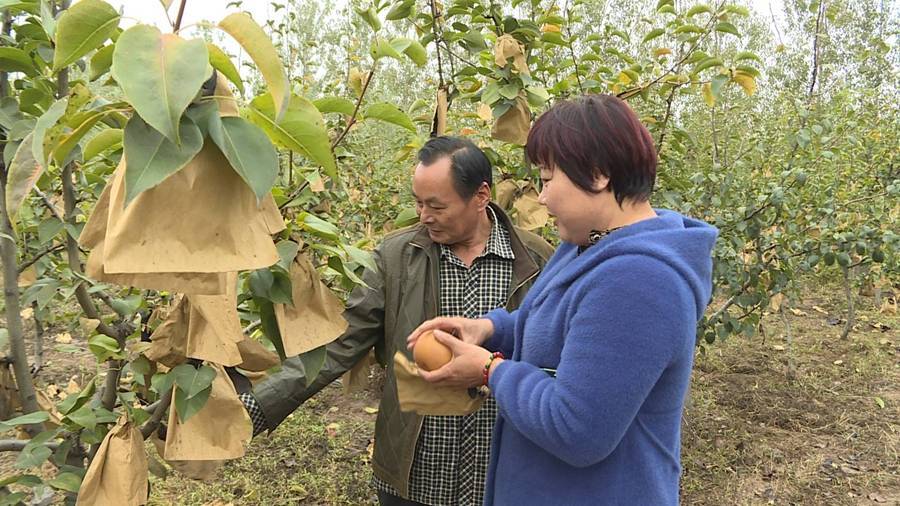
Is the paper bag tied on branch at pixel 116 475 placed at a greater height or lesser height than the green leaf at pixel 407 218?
lesser

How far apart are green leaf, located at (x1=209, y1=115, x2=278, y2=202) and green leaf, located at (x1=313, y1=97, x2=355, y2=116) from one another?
0.26 m

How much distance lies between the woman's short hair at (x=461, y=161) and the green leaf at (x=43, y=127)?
1069 mm

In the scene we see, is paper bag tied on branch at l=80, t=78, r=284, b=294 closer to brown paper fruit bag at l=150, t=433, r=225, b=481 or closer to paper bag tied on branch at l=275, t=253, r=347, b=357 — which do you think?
paper bag tied on branch at l=275, t=253, r=347, b=357

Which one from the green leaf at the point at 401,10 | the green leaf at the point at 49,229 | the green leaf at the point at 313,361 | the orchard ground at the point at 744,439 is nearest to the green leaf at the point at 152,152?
the green leaf at the point at 313,361

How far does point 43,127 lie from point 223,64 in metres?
0.19

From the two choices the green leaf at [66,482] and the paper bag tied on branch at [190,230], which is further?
the green leaf at [66,482]

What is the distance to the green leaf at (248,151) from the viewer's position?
26.5 inches

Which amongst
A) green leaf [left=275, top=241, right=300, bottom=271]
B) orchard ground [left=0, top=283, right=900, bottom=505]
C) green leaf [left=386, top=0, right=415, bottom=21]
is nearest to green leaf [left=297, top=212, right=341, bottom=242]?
green leaf [left=275, top=241, right=300, bottom=271]

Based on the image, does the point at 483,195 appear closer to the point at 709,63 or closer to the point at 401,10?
the point at 401,10

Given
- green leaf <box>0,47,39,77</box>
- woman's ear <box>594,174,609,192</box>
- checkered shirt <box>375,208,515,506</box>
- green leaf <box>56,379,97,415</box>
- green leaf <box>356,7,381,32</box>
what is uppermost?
green leaf <box>356,7,381,32</box>

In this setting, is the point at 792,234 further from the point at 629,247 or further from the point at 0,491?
the point at 0,491

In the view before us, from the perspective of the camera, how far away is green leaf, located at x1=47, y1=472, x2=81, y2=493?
1159 millimetres

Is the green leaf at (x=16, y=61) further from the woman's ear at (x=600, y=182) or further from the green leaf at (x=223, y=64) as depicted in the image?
the woman's ear at (x=600, y=182)

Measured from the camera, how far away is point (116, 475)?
105 centimetres
